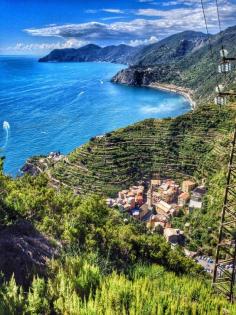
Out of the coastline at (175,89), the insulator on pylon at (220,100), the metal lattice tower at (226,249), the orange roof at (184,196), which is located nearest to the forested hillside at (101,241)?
the metal lattice tower at (226,249)

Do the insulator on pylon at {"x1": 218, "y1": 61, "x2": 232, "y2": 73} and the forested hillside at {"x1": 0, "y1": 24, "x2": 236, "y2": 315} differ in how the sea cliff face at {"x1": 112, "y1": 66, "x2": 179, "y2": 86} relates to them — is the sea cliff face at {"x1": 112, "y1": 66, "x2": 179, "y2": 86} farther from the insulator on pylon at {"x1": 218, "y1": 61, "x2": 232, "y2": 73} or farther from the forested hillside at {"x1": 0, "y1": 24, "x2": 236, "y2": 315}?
the insulator on pylon at {"x1": 218, "y1": 61, "x2": 232, "y2": 73}

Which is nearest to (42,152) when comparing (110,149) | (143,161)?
(110,149)

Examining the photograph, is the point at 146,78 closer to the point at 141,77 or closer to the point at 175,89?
the point at 141,77

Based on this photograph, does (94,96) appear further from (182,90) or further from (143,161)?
(143,161)

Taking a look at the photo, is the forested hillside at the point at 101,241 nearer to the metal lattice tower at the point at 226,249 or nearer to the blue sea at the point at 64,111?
the metal lattice tower at the point at 226,249

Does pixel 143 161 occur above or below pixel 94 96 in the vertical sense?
below

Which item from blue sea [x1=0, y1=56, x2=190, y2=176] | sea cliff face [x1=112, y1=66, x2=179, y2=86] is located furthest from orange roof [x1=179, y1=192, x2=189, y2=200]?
sea cliff face [x1=112, y1=66, x2=179, y2=86]
